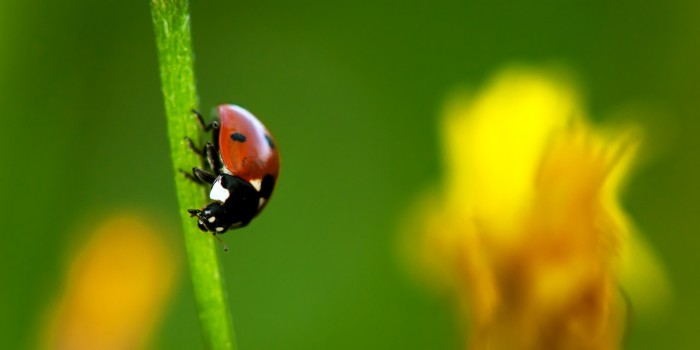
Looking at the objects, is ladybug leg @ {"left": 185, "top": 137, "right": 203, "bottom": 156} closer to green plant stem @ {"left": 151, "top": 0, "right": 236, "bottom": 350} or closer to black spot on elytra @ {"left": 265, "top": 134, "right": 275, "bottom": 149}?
green plant stem @ {"left": 151, "top": 0, "right": 236, "bottom": 350}

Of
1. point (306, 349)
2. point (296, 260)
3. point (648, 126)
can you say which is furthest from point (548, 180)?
point (648, 126)

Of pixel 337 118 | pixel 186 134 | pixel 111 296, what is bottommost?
pixel 186 134

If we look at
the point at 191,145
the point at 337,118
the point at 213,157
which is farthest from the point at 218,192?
the point at 337,118

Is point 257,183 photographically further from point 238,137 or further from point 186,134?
point 186,134

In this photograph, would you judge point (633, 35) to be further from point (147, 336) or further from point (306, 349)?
point (147, 336)

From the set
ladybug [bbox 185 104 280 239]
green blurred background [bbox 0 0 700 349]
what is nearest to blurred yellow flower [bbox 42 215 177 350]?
ladybug [bbox 185 104 280 239]

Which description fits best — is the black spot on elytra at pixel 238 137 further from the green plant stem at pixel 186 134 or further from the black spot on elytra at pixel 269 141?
the green plant stem at pixel 186 134

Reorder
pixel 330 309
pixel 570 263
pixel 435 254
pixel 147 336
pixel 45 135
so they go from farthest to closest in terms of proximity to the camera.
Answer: pixel 330 309 → pixel 45 135 → pixel 435 254 → pixel 147 336 → pixel 570 263
